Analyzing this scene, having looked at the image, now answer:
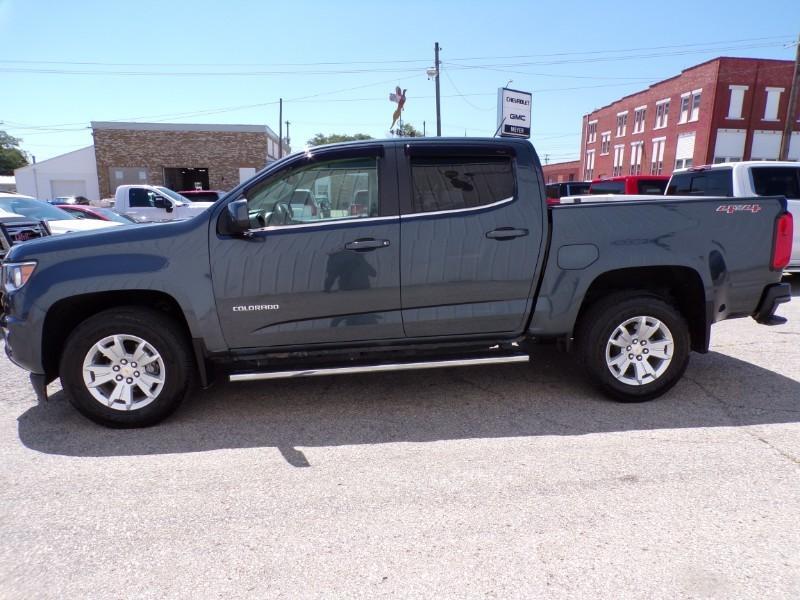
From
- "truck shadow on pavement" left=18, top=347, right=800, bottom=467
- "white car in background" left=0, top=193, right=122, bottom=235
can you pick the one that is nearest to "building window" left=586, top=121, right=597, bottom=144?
"white car in background" left=0, top=193, right=122, bottom=235

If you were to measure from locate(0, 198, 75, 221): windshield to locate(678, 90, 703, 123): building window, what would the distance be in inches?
1503

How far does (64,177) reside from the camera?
3825 centimetres

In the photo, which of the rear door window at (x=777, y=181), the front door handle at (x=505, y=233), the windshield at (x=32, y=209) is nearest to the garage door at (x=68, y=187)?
the windshield at (x=32, y=209)

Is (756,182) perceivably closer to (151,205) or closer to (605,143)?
(151,205)

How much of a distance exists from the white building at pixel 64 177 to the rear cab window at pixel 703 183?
37147mm

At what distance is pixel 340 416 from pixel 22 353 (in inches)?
88.1

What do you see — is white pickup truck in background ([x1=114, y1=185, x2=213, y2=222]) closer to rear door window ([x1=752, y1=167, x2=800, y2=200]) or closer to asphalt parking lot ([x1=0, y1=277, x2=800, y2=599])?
asphalt parking lot ([x1=0, y1=277, x2=800, y2=599])

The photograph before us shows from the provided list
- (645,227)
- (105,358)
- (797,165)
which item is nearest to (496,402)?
(645,227)

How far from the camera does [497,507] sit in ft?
9.68

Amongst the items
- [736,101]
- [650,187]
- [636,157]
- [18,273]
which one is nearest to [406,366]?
[18,273]

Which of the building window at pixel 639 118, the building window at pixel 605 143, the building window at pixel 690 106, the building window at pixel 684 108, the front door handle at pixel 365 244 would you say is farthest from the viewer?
the building window at pixel 605 143

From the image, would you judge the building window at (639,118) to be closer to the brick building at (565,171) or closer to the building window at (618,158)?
the building window at (618,158)

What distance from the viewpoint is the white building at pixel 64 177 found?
3734cm

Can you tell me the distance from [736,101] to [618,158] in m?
12.1
